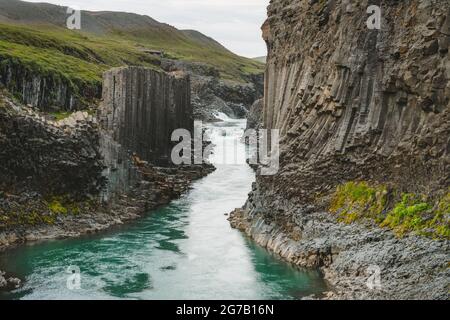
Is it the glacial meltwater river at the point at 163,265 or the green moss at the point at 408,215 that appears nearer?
the green moss at the point at 408,215

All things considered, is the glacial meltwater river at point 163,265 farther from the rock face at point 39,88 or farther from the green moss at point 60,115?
the rock face at point 39,88

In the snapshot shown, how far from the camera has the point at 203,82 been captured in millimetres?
143625

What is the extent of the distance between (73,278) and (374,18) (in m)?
25.1

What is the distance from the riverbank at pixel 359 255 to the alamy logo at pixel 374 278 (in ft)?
0.18

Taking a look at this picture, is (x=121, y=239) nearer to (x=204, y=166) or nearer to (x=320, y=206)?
(x=320, y=206)

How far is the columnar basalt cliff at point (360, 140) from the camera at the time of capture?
112 feet

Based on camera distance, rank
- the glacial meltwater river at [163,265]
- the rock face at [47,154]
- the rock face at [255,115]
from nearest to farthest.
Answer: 1. the glacial meltwater river at [163,265]
2. the rock face at [47,154]
3. the rock face at [255,115]

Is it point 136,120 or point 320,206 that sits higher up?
point 136,120

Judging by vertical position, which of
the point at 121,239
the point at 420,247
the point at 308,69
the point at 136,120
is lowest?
the point at 121,239

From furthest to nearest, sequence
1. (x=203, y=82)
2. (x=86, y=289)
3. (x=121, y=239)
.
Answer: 1. (x=203, y=82)
2. (x=121, y=239)
3. (x=86, y=289)

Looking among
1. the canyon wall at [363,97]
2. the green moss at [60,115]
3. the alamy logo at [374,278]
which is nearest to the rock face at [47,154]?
the green moss at [60,115]

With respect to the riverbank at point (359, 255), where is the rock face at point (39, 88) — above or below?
above
